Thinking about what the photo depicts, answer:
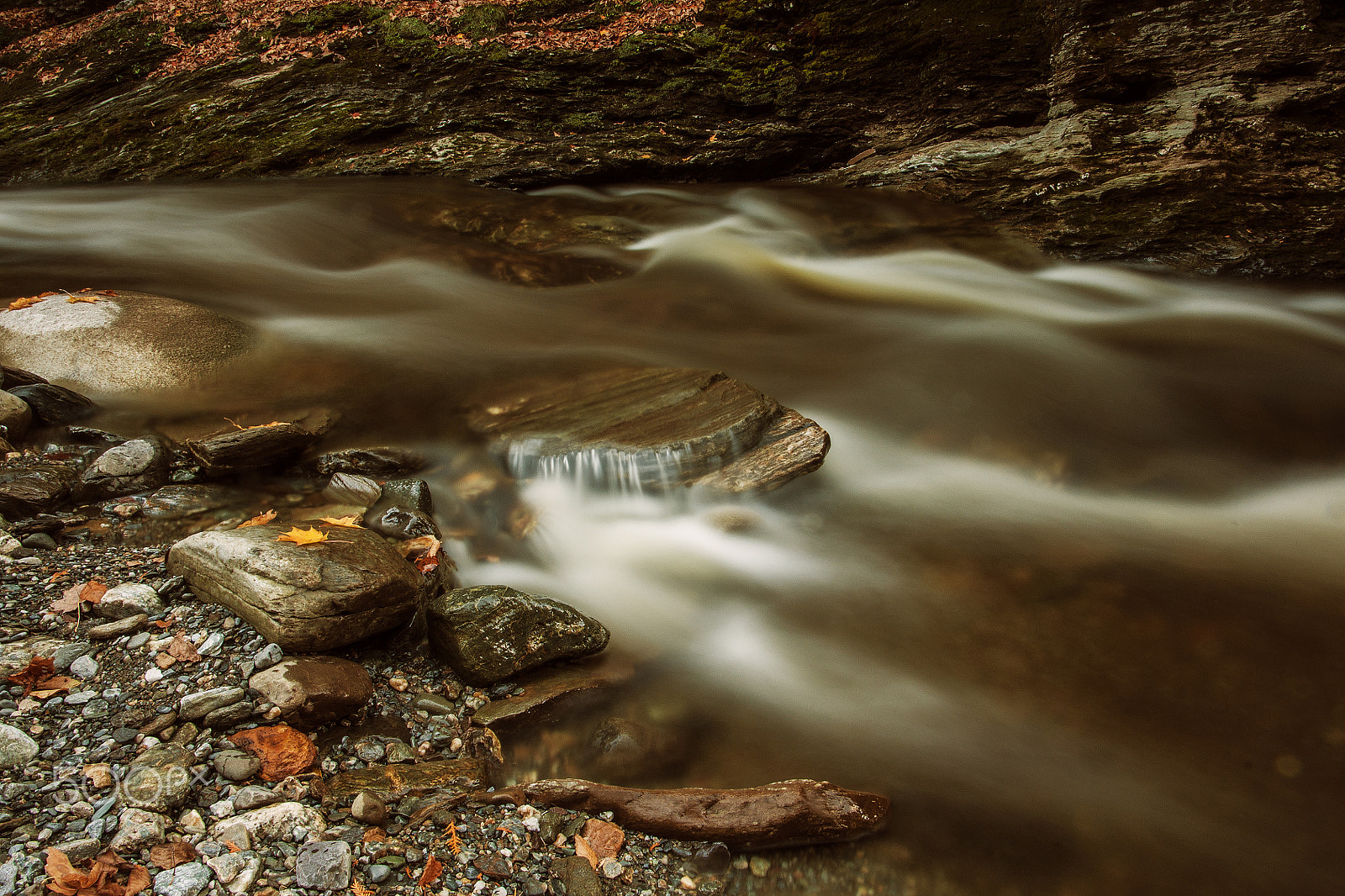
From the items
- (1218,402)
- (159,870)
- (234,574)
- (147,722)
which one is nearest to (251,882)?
(159,870)

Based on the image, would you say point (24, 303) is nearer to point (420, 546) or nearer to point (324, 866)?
point (420, 546)

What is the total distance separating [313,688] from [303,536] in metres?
0.69

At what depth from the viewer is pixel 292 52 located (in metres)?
10.7

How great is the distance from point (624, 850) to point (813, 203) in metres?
7.82

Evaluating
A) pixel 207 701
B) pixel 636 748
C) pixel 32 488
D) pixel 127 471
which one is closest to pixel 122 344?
pixel 127 471

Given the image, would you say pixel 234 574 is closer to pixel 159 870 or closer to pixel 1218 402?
pixel 159 870

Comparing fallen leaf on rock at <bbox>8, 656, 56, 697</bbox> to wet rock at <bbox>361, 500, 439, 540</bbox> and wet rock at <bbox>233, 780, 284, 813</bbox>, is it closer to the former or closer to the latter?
wet rock at <bbox>233, 780, 284, 813</bbox>

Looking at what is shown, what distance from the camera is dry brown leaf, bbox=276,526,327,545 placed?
107 inches

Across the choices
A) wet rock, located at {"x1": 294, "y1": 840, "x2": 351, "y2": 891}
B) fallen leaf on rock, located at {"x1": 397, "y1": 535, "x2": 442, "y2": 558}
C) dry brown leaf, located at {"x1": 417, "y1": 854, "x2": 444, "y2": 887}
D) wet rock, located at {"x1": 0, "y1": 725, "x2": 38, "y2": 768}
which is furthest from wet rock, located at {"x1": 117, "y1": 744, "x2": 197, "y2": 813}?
fallen leaf on rock, located at {"x1": 397, "y1": 535, "x2": 442, "y2": 558}

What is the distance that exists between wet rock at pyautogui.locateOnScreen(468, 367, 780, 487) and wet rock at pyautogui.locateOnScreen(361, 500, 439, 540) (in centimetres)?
71

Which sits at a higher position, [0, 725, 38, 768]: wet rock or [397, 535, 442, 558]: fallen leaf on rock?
[0, 725, 38, 768]: wet rock

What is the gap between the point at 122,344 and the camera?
4.55m

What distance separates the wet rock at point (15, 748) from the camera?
1899mm

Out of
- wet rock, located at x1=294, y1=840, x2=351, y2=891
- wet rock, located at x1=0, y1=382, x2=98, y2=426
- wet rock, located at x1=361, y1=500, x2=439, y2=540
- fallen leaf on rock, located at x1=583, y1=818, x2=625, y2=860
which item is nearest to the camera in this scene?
wet rock, located at x1=294, y1=840, x2=351, y2=891
